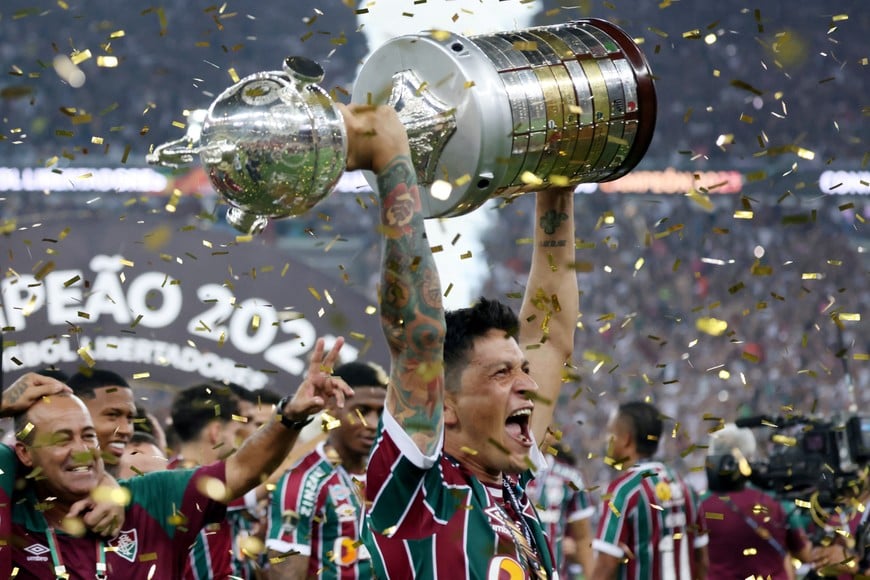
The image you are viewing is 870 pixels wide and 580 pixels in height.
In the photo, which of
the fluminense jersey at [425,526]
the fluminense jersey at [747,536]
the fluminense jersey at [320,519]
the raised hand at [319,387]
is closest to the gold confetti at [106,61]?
the raised hand at [319,387]

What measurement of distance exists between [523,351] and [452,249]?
10416mm

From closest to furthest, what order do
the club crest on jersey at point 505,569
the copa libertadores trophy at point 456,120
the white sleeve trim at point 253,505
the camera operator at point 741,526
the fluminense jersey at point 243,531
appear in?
the copa libertadores trophy at point 456,120 → the club crest on jersey at point 505,569 → the fluminense jersey at point 243,531 → the white sleeve trim at point 253,505 → the camera operator at point 741,526

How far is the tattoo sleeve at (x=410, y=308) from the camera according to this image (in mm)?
2324

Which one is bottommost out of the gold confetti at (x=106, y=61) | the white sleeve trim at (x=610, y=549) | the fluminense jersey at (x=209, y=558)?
the white sleeve trim at (x=610, y=549)

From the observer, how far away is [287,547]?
4965 millimetres

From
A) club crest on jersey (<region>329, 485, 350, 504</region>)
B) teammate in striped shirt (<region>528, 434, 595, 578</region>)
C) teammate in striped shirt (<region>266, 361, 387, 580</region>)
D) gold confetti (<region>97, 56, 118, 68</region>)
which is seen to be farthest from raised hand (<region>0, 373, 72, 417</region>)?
teammate in striped shirt (<region>528, 434, 595, 578</region>)

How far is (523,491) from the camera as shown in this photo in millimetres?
2957

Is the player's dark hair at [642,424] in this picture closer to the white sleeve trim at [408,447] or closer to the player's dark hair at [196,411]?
the player's dark hair at [196,411]

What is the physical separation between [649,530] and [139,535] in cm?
302

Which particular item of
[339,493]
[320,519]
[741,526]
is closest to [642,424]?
[741,526]

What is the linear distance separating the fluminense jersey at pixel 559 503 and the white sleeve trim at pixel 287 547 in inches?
97.8

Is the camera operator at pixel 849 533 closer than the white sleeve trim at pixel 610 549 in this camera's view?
Yes

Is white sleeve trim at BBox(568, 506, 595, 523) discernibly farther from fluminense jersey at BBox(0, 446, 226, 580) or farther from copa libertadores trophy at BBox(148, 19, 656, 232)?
copa libertadores trophy at BBox(148, 19, 656, 232)

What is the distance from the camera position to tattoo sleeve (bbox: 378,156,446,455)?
2.32 meters
